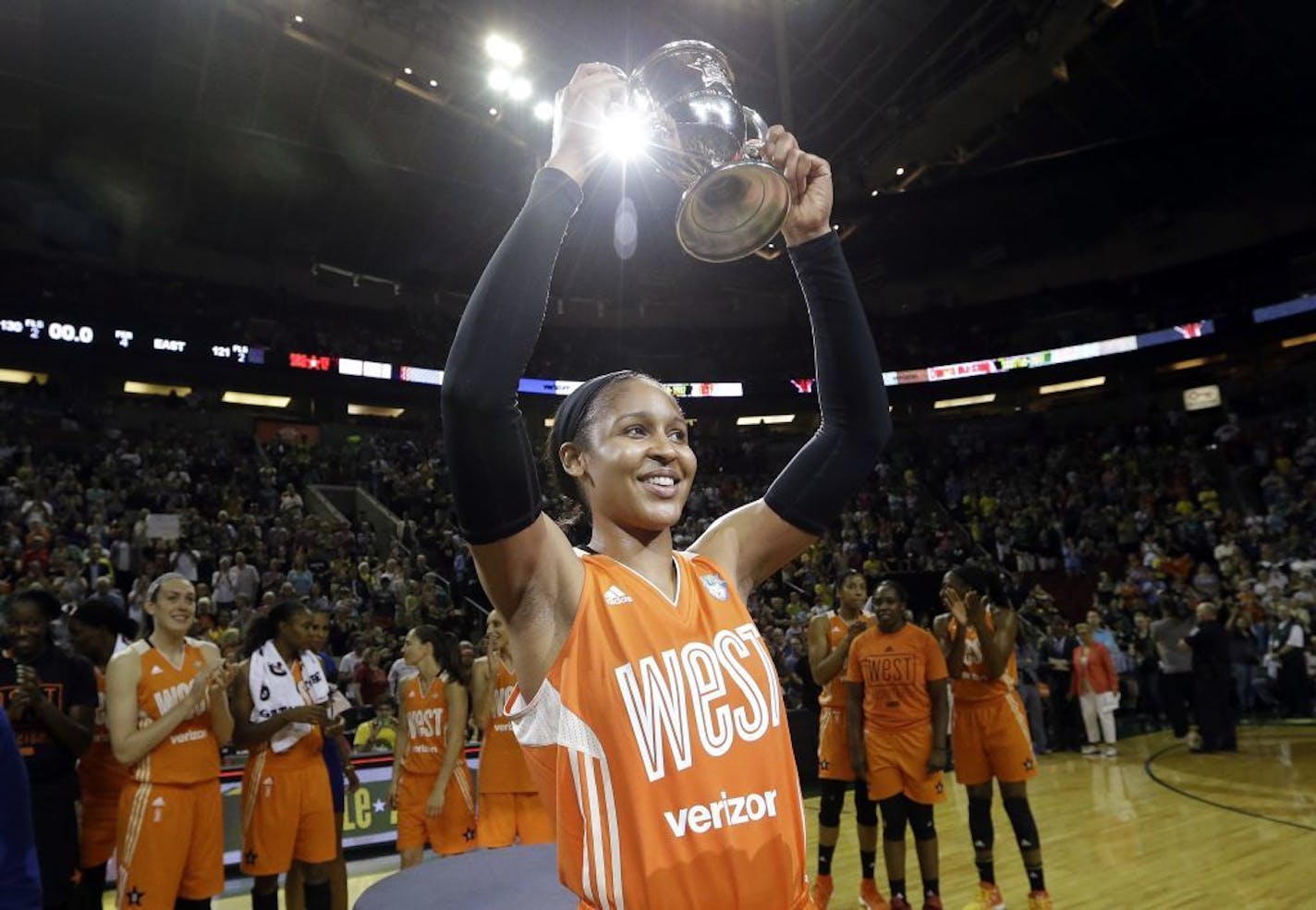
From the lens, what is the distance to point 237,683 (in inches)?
195

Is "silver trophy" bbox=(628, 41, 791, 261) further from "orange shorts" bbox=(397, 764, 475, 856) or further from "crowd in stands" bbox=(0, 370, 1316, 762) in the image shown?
"crowd in stands" bbox=(0, 370, 1316, 762)

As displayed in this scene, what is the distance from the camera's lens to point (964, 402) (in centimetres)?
2800

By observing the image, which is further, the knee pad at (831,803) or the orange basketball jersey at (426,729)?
the knee pad at (831,803)

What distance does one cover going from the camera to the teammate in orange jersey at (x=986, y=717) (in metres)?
5.35

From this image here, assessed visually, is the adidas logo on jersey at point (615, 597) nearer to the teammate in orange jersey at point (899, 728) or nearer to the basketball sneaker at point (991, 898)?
the teammate in orange jersey at point (899, 728)

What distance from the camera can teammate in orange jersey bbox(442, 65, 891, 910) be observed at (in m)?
1.31

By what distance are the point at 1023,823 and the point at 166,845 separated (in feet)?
15.2

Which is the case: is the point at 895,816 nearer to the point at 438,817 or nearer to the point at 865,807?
the point at 865,807

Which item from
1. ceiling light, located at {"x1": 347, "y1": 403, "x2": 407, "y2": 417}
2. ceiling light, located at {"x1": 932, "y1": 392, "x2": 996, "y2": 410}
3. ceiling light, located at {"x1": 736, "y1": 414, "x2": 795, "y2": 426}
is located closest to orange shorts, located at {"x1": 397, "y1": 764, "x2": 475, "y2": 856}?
ceiling light, located at {"x1": 347, "y1": 403, "x2": 407, "y2": 417}

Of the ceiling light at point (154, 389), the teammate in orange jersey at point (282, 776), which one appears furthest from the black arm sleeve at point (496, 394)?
the ceiling light at point (154, 389)

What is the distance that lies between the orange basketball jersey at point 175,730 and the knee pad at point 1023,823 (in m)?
4.50

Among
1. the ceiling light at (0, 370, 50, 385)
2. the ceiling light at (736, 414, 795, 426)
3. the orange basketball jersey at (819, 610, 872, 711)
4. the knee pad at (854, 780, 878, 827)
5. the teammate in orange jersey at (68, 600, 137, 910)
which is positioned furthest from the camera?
the ceiling light at (736, 414, 795, 426)

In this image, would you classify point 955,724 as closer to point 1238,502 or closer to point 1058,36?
point 1058,36

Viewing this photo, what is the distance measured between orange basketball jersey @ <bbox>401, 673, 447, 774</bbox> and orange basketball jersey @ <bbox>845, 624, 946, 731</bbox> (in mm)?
2702
